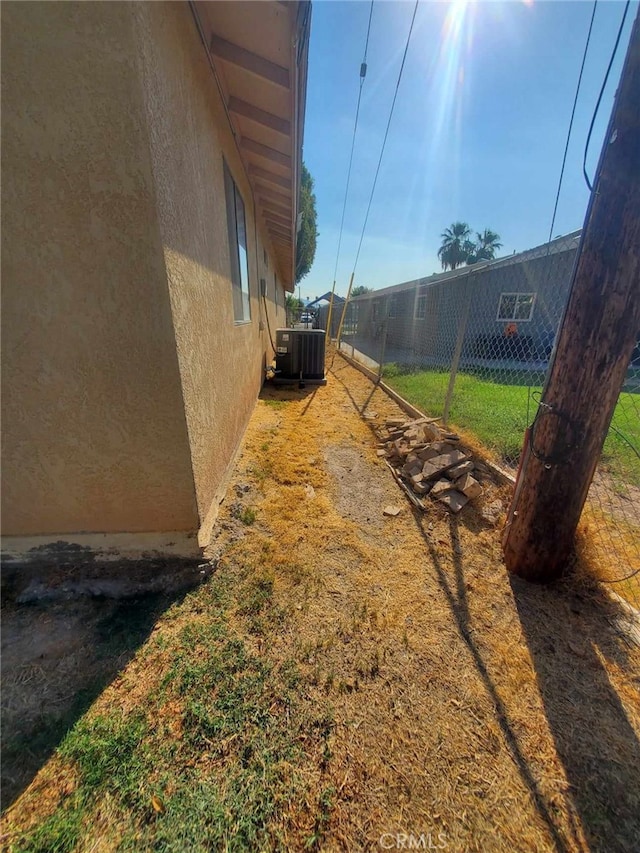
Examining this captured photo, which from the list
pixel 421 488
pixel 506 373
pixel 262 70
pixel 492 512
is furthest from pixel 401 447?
pixel 506 373

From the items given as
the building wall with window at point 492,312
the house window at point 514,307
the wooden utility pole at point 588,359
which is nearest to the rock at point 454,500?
the wooden utility pole at point 588,359

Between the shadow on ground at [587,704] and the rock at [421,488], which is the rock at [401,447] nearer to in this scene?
the rock at [421,488]

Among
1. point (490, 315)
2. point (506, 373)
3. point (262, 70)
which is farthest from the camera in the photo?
point (490, 315)

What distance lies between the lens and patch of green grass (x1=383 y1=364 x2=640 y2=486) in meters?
3.58

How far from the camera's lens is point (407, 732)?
1.40 metres

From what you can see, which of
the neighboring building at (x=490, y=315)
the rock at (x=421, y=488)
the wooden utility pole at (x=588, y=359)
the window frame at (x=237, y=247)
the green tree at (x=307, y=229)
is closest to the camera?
the wooden utility pole at (x=588, y=359)

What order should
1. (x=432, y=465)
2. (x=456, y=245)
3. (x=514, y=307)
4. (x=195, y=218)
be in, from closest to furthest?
(x=195, y=218) → (x=432, y=465) → (x=514, y=307) → (x=456, y=245)

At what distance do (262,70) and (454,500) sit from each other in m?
3.77

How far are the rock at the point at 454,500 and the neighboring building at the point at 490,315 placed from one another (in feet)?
10.2

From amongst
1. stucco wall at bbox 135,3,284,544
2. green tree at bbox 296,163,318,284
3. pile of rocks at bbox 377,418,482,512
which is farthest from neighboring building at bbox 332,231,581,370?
green tree at bbox 296,163,318,284

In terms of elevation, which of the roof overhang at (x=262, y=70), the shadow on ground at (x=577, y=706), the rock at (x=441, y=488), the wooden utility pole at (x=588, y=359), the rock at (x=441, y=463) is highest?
the roof overhang at (x=262, y=70)

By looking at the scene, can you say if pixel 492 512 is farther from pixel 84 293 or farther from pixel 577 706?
pixel 84 293

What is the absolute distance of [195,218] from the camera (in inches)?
84.8

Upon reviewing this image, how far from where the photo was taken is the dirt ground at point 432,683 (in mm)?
1154
